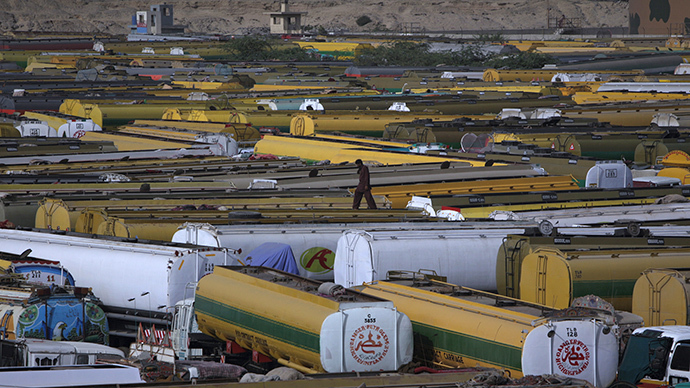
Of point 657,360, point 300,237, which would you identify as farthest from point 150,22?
point 657,360

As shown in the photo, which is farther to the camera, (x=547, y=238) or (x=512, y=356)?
(x=547, y=238)

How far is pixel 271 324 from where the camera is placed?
1770cm

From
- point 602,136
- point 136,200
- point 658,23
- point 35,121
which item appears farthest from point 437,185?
point 658,23

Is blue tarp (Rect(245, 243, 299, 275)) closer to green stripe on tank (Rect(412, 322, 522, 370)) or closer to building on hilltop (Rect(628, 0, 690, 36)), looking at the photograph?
green stripe on tank (Rect(412, 322, 522, 370))

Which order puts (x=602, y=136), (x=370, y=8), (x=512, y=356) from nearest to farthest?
1. (x=512, y=356)
2. (x=602, y=136)
3. (x=370, y=8)

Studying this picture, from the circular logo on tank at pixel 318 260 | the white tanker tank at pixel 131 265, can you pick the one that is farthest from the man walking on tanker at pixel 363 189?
the white tanker tank at pixel 131 265

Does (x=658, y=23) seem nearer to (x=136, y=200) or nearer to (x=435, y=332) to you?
(x=136, y=200)

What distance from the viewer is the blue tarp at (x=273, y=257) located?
882 inches

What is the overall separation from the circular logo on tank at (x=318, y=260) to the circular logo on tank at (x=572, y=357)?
8.77m

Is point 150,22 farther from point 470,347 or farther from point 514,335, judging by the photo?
point 514,335

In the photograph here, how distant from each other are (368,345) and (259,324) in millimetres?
2745

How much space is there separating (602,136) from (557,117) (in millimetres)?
7549

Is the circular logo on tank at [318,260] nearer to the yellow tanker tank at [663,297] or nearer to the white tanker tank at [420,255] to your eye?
the white tanker tank at [420,255]

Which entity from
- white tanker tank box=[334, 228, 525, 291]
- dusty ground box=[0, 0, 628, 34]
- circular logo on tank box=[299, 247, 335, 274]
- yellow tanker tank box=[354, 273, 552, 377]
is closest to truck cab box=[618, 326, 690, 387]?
yellow tanker tank box=[354, 273, 552, 377]
